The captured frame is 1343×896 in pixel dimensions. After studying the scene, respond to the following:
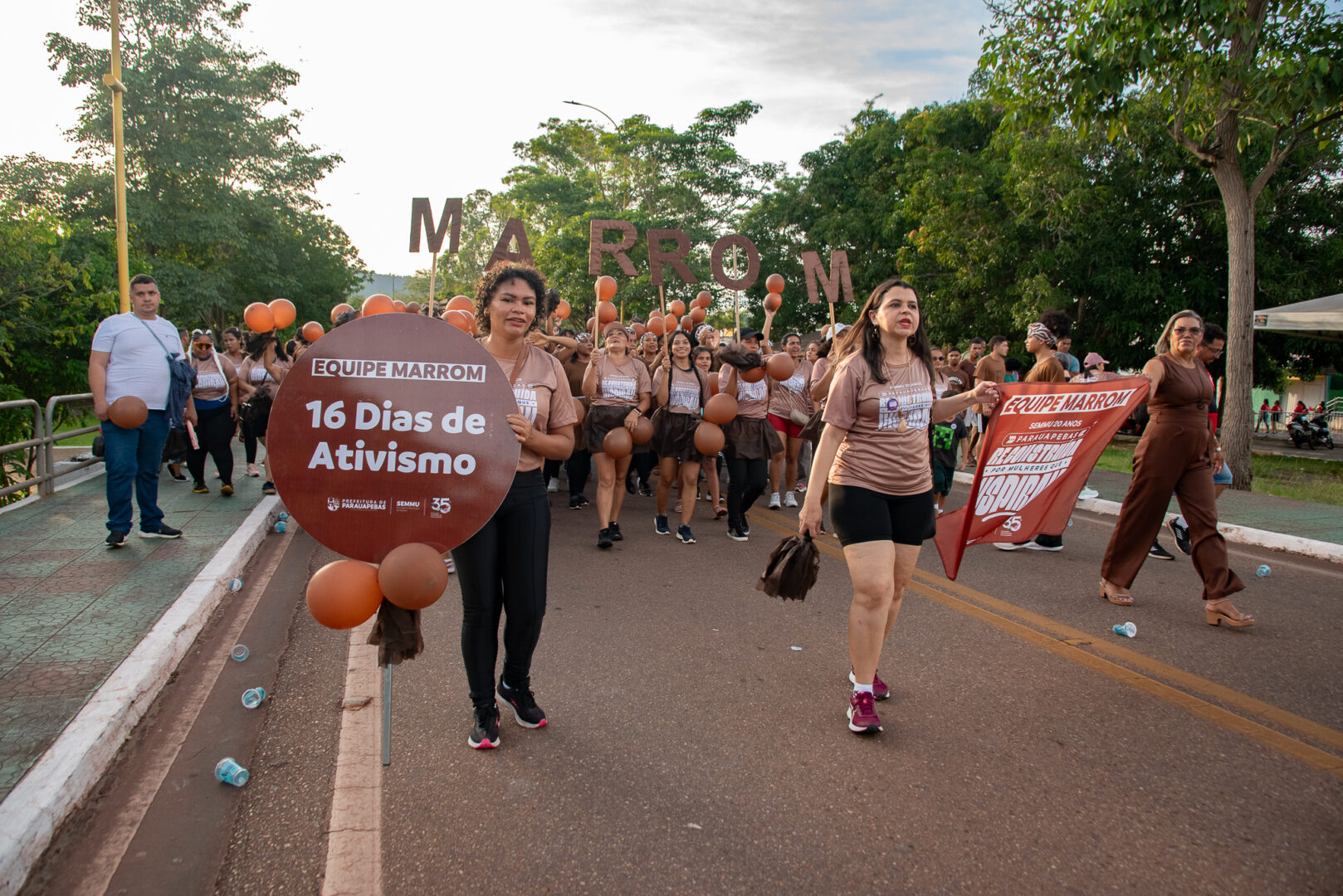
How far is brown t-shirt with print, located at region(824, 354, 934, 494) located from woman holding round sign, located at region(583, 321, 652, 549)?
3534 mm

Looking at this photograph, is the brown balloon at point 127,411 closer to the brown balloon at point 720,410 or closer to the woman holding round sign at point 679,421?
the woman holding round sign at point 679,421

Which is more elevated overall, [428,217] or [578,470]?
[428,217]

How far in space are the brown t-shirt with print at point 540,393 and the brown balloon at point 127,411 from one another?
13.1 feet

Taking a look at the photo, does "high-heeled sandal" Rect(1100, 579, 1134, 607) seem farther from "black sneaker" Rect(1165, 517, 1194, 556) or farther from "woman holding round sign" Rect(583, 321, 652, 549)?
"woman holding round sign" Rect(583, 321, 652, 549)

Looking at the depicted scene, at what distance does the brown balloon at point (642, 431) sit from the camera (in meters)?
7.20

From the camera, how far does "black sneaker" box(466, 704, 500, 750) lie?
3.31 metres

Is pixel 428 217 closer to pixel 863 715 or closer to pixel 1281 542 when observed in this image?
pixel 863 715

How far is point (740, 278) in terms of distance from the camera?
8.62m

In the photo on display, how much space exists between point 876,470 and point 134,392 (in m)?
5.43

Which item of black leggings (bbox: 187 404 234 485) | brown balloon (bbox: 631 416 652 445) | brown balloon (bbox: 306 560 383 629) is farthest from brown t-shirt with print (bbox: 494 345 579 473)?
black leggings (bbox: 187 404 234 485)

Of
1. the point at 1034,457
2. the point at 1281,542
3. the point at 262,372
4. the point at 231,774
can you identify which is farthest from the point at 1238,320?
the point at 231,774

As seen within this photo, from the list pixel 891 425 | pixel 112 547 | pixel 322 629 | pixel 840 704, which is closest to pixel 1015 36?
pixel 891 425

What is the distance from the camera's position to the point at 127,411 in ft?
19.6

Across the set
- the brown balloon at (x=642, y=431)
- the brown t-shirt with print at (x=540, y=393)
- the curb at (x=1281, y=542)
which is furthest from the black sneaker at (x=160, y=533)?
the curb at (x=1281, y=542)
